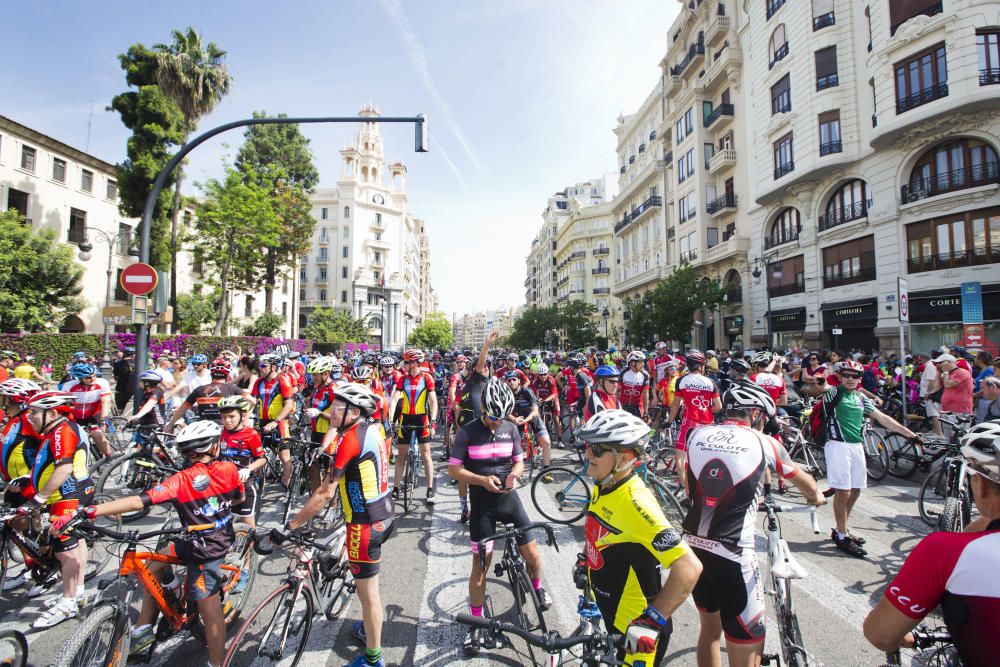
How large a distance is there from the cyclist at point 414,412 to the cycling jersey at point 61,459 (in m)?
3.73

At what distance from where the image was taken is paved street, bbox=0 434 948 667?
3.43m

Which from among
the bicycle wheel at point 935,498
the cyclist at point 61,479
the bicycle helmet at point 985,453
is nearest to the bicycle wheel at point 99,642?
the cyclist at point 61,479

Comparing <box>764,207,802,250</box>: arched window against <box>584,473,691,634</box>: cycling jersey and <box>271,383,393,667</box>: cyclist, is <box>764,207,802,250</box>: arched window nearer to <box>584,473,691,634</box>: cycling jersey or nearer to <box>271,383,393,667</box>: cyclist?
<box>584,473,691,634</box>: cycling jersey

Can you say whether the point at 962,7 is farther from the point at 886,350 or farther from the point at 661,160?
the point at 661,160

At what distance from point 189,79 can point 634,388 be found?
1186 inches

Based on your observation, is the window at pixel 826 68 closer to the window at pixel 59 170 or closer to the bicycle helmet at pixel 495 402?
the bicycle helmet at pixel 495 402

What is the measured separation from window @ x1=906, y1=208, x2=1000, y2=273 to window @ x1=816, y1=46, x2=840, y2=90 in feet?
29.1

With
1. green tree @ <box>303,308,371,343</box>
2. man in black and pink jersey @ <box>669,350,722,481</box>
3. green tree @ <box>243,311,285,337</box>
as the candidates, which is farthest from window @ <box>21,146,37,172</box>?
man in black and pink jersey @ <box>669,350,722,481</box>

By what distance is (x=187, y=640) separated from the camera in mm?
3615

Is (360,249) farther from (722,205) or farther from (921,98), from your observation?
(921,98)

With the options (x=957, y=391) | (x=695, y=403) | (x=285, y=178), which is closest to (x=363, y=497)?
(x=695, y=403)

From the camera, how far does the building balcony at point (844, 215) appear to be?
75.3 feet

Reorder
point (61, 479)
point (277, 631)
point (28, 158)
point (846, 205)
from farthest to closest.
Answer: point (28, 158)
point (846, 205)
point (61, 479)
point (277, 631)

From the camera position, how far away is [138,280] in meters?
8.87
